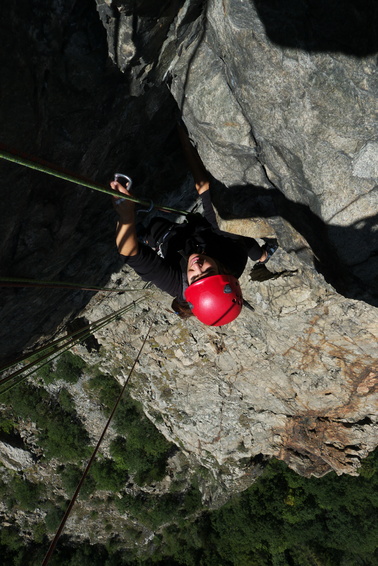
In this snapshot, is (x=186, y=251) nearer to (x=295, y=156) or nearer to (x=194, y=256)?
(x=194, y=256)

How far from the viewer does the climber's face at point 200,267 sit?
11.8 feet

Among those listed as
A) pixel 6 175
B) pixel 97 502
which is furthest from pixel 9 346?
pixel 97 502

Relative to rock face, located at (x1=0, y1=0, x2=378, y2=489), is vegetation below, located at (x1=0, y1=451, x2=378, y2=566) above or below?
below

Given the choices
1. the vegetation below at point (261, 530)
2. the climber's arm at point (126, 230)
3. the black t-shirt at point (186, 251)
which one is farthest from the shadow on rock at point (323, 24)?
the vegetation below at point (261, 530)

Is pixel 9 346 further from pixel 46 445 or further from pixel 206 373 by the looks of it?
pixel 46 445

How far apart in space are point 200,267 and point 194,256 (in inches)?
5.4

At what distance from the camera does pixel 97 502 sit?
11.8 metres

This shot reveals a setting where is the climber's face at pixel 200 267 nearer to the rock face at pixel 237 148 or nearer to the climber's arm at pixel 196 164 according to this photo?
the rock face at pixel 237 148

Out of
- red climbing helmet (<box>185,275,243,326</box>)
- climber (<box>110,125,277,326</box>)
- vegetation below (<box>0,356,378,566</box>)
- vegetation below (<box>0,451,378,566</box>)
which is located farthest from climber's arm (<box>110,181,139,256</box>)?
vegetation below (<box>0,451,378,566</box>)

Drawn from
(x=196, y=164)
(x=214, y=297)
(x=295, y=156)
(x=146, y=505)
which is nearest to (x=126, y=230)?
(x=214, y=297)

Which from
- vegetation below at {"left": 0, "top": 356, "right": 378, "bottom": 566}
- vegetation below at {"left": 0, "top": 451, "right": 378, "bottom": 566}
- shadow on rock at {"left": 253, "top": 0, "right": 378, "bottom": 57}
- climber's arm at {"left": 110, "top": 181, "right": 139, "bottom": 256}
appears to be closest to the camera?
shadow on rock at {"left": 253, "top": 0, "right": 378, "bottom": 57}

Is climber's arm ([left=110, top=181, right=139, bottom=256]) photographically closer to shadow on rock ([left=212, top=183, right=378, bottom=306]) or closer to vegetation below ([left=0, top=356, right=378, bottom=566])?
shadow on rock ([left=212, top=183, right=378, bottom=306])

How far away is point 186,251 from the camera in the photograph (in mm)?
3771

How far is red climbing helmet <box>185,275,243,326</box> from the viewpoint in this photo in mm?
3596
